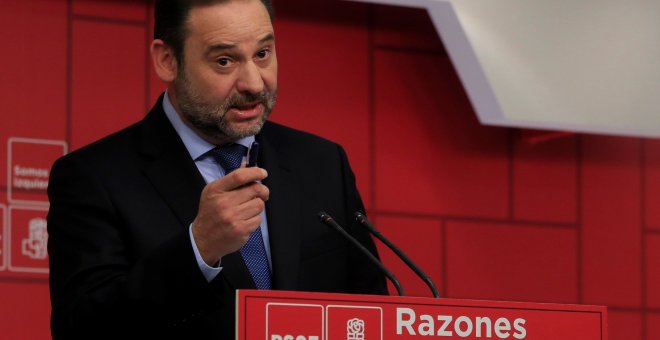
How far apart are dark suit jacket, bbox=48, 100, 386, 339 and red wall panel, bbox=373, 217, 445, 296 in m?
1.67

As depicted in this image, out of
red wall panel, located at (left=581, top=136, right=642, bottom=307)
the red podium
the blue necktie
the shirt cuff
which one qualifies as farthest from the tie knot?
red wall panel, located at (left=581, top=136, right=642, bottom=307)

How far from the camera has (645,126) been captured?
4426 millimetres

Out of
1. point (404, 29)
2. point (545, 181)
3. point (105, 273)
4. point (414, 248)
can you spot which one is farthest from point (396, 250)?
point (545, 181)

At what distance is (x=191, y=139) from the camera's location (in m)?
2.45

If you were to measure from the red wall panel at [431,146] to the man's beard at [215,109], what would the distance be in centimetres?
193

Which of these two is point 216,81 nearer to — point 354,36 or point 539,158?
point 354,36

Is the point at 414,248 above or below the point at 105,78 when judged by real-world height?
below

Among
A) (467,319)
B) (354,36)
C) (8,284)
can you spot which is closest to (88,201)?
(467,319)

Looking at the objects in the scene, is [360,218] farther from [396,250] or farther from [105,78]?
[105,78]

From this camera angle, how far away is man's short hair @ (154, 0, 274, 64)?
2414mm

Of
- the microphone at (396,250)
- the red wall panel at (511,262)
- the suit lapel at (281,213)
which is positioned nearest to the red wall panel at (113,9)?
the red wall panel at (511,262)

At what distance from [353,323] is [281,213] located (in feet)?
1.78

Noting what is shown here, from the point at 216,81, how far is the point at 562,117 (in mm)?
2190

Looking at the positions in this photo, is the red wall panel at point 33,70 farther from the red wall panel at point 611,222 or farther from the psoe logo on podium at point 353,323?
the psoe logo on podium at point 353,323
